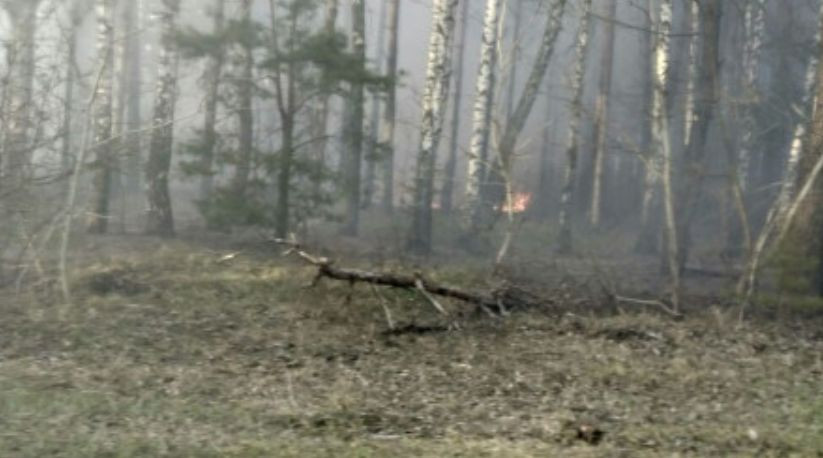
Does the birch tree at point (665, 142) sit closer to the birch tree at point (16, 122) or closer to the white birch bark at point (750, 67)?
the white birch bark at point (750, 67)

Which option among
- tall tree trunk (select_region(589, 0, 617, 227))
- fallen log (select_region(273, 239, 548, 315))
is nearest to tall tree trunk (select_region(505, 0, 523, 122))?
tall tree trunk (select_region(589, 0, 617, 227))

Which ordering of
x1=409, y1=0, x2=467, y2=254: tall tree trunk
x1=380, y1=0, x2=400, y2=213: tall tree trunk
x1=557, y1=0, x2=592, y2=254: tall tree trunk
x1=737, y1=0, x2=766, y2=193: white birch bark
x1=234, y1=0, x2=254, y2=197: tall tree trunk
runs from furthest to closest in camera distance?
x1=737, y1=0, x2=766, y2=193: white birch bark, x1=557, y1=0, x2=592, y2=254: tall tree trunk, x1=409, y1=0, x2=467, y2=254: tall tree trunk, x1=380, y1=0, x2=400, y2=213: tall tree trunk, x1=234, y1=0, x2=254, y2=197: tall tree trunk

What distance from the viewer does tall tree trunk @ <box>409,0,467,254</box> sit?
20281 mm

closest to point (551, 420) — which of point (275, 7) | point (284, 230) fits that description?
point (284, 230)

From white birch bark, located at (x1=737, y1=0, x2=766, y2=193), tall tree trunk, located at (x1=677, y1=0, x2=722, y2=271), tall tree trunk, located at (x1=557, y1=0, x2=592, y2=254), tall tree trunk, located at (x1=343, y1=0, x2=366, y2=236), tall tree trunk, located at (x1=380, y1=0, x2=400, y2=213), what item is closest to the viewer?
tall tree trunk, located at (x1=677, y1=0, x2=722, y2=271)

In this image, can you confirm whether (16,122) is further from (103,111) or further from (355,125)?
(355,125)

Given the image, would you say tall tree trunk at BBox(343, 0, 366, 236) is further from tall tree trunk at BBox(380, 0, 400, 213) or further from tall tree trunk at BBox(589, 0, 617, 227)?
tall tree trunk at BBox(589, 0, 617, 227)

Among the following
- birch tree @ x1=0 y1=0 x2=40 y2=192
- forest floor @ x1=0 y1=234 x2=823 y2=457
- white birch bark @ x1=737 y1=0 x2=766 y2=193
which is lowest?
forest floor @ x1=0 y1=234 x2=823 y2=457

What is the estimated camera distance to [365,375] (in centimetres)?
1077

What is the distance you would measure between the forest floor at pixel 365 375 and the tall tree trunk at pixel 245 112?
6.52ft

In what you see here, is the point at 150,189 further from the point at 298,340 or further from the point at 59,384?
the point at 59,384

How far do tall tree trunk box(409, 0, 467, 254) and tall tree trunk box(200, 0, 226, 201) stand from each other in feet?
13.3

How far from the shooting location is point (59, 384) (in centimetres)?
989

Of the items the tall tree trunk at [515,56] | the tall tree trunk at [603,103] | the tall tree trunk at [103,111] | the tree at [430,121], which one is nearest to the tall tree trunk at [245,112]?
the tall tree trunk at [103,111]
